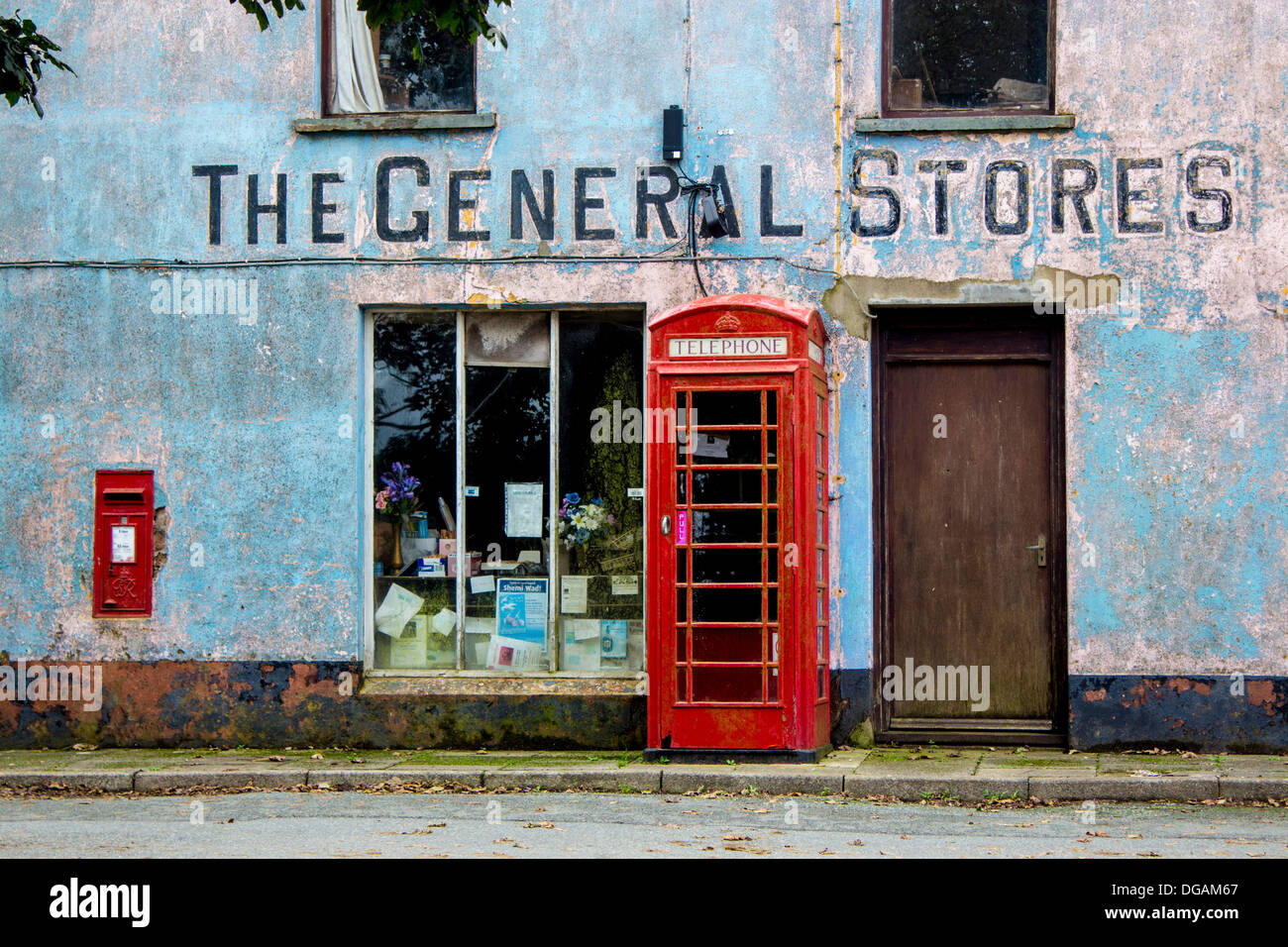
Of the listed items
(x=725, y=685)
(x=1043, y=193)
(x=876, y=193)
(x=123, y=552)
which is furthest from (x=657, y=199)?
(x=123, y=552)

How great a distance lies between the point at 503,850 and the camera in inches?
308

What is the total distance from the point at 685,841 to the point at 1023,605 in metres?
4.39

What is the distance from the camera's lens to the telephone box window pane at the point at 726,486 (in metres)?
10.7

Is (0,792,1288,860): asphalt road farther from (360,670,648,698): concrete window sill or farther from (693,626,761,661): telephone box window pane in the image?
(360,670,648,698): concrete window sill

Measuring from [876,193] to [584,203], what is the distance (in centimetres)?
210

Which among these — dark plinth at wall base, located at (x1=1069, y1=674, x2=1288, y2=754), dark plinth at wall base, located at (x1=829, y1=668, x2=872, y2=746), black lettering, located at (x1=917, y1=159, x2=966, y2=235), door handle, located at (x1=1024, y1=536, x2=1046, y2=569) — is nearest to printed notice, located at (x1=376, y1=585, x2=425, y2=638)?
dark plinth at wall base, located at (x1=829, y1=668, x2=872, y2=746)

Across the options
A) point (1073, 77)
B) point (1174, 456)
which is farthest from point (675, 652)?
point (1073, 77)

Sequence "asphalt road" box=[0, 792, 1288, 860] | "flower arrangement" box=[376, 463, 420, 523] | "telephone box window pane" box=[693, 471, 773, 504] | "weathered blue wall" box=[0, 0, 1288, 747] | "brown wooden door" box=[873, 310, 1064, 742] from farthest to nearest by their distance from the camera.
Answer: "flower arrangement" box=[376, 463, 420, 523] < "brown wooden door" box=[873, 310, 1064, 742] < "weathered blue wall" box=[0, 0, 1288, 747] < "telephone box window pane" box=[693, 471, 773, 504] < "asphalt road" box=[0, 792, 1288, 860]

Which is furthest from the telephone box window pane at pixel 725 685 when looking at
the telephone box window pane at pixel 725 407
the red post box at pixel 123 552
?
the red post box at pixel 123 552

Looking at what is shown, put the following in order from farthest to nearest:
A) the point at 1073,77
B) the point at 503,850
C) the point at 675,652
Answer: the point at 1073,77
the point at 675,652
the point at 503,850

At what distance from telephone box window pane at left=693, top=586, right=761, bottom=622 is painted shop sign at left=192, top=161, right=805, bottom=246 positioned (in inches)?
106

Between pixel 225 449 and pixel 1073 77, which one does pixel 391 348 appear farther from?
pixel 1073 77

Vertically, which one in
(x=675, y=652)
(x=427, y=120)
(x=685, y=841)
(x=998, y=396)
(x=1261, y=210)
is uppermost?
(x=427, y=120)

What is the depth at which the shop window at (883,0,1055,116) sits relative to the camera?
1169cm
